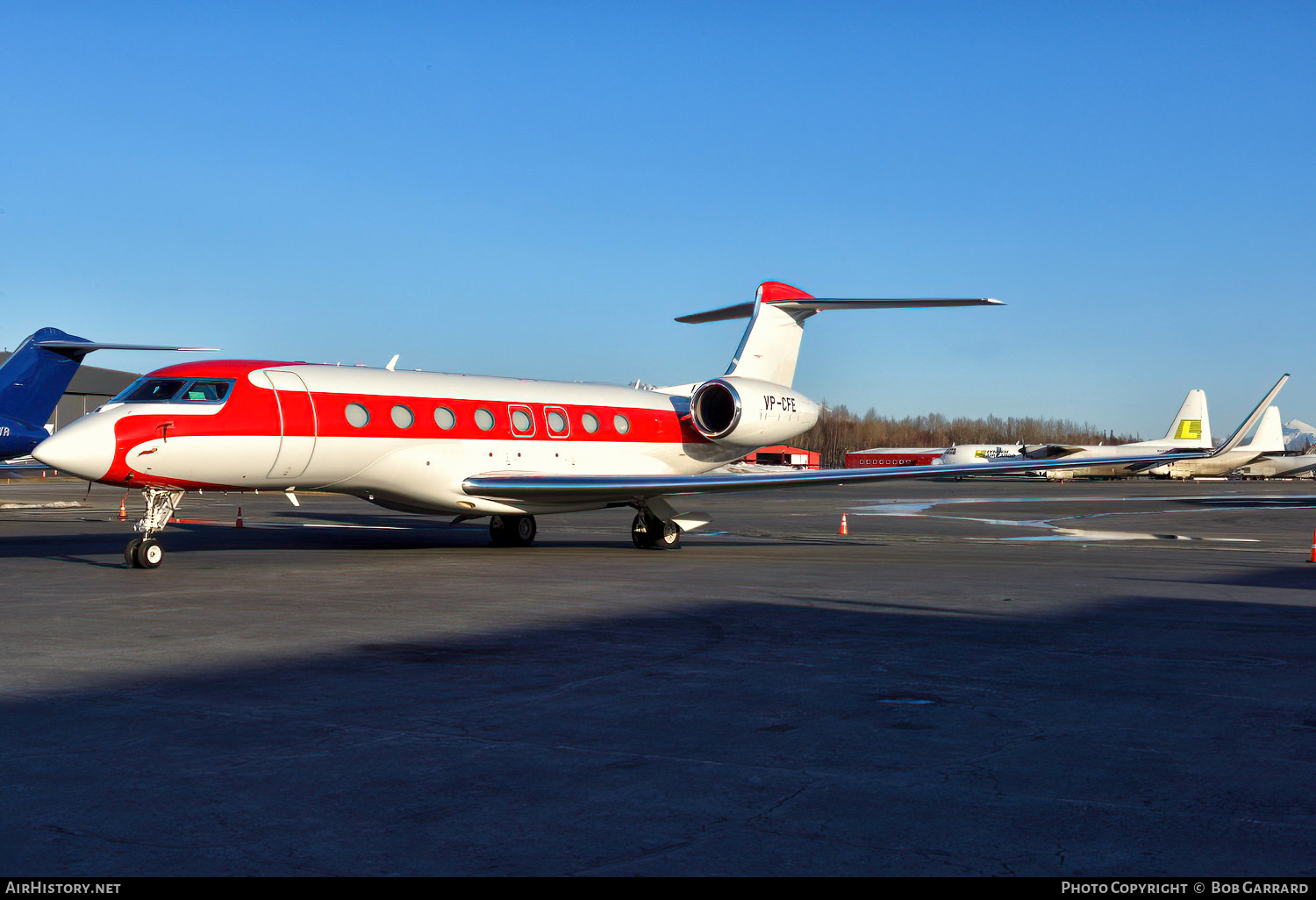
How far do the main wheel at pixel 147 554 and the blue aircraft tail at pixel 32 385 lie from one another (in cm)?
1442

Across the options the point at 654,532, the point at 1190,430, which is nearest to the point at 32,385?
the point at 654,532

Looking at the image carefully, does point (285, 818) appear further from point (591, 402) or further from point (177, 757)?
point (591, 402)

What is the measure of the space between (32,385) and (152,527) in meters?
15.6

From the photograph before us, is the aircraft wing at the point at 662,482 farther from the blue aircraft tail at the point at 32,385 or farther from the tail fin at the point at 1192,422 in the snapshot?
the tail fin at the point at 1192,422

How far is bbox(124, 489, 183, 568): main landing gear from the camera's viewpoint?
1489 cm

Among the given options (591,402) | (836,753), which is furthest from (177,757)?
(591,402)

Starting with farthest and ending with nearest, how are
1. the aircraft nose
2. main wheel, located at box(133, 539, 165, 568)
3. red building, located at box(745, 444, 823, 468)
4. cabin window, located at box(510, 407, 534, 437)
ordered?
red building, located at box(745, 444, 823, 468)
cabin window, located at box(510, 407, 534, 437)
main wheel, located at box(133, 539, 165, 568)
the aircraft nose

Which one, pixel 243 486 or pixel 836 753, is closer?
pixel 836 753

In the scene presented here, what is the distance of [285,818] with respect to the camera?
4391 millimetres

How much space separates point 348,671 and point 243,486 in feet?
30.8

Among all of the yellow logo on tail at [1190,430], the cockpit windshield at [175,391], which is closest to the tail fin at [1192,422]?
the yellow logo on tail at [1190,430]

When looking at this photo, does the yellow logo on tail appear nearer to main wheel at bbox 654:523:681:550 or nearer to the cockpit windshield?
main wheel at bbox 654:523:681:550

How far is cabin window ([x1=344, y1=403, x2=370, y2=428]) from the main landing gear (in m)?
2.61

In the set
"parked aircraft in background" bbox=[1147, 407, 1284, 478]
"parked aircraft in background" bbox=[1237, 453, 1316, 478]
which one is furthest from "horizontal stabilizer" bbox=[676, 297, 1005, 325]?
"parked aircraft in background" bbox=[1237, 453, 1316, 478]
